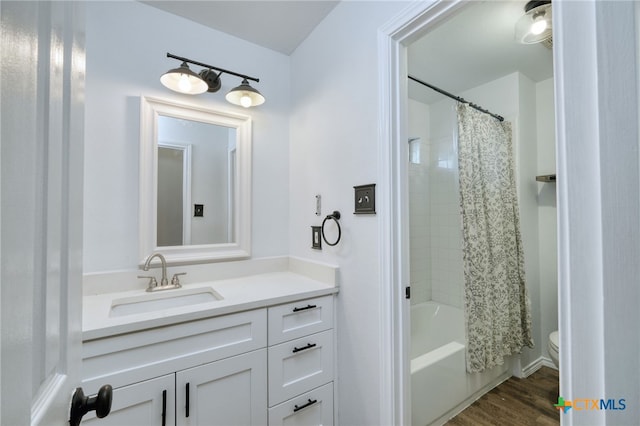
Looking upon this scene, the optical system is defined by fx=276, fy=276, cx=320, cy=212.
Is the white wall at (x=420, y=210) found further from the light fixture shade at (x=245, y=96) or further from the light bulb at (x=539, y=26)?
the light fixture shade at (x=245, y=96)

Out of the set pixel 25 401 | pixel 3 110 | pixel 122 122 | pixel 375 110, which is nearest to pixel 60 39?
pixel 3 110

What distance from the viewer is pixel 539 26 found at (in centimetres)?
157

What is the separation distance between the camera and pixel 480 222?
6.81ft

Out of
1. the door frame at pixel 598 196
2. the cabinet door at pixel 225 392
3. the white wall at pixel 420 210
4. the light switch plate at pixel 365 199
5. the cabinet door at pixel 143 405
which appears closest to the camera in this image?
the door frame at pixel 598 196

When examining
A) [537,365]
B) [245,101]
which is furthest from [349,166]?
[537,365]

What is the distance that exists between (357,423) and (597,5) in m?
1.75

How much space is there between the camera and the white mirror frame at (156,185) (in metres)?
1.58

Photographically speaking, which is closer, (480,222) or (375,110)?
(375,110)

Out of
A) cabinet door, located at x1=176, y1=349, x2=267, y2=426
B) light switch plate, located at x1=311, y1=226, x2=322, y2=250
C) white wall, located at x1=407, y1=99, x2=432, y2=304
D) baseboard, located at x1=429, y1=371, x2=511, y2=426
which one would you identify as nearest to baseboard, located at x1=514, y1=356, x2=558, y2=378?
baseboard, located at x1=429, y1=371, x2=511, y2=426

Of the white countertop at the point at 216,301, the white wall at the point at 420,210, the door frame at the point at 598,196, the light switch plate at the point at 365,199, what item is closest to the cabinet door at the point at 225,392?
the white countertop at the point at 216,301

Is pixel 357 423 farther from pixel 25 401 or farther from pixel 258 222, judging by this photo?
pixel 25 401

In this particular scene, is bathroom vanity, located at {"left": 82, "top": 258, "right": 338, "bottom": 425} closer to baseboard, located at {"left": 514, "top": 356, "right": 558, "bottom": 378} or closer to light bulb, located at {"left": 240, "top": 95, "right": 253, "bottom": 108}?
light bulb, located at {"left": 240, "top": 95, "right": 253, "bottom": 108}

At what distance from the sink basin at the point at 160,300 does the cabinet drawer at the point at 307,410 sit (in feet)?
2.11

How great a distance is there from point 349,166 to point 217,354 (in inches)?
44.0
